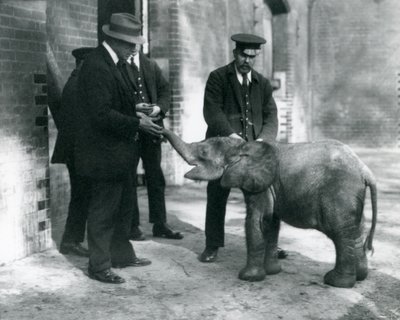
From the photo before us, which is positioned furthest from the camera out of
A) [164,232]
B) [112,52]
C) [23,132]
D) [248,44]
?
[164,232]

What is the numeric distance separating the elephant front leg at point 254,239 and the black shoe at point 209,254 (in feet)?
1.99

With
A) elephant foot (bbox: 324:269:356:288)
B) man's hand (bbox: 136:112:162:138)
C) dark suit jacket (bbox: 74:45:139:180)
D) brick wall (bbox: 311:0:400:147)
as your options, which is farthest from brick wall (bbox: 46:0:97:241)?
brick wall (bbox: 311:0:400:147)

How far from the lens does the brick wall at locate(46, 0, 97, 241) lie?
7.48 metres

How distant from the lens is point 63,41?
7684mm

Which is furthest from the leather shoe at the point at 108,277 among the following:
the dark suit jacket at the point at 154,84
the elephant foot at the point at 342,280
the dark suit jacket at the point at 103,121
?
the dark suit jacket at the point at 154,84

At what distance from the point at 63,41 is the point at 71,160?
78.6 inches

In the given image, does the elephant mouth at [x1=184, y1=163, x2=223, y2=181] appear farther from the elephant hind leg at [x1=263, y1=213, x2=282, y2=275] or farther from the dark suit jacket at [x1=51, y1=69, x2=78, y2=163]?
the dark suit jacket at [x1=51, y1=69, x2=78, y2=163]

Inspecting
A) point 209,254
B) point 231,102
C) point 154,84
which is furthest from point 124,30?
point 209,254

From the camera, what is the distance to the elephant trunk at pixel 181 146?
508 cm

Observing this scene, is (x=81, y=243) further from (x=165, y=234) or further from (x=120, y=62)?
(x=120, y=62)

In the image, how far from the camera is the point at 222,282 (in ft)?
17.2

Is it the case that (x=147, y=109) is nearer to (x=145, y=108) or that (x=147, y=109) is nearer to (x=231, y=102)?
(x=145, y=108)

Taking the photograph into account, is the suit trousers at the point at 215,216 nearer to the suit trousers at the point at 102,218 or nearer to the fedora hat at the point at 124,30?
the suit trousers at the point at 102,218

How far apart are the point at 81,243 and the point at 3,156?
4.11 feet
